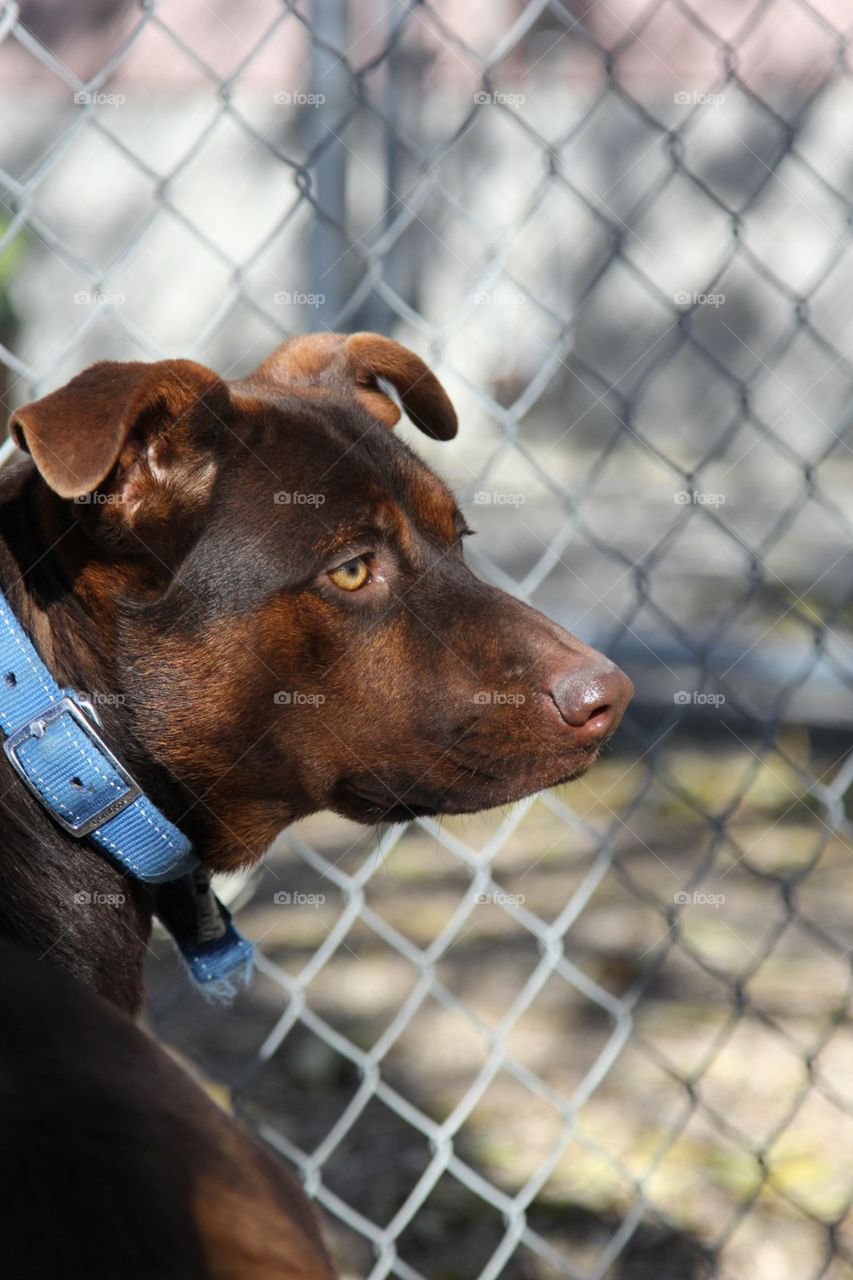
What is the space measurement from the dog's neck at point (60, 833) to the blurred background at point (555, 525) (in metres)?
0.39

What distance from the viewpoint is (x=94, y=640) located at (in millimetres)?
2104

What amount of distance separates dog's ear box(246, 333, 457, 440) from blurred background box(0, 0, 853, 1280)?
0.07 meters

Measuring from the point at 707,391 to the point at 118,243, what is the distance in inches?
87.3

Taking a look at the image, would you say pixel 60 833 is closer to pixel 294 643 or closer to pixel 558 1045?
pixel 294 643

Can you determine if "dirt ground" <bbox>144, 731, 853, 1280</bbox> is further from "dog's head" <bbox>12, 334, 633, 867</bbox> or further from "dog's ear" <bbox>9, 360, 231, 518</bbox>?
"dog's ear" <bbox>9, 360, 231, 518</bbox>

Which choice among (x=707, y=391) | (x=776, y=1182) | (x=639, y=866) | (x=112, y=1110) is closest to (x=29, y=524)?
(x=112, y=1110)

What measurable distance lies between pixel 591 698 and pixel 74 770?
792mm

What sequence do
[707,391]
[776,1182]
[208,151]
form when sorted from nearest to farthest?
[776,1182]
[208,151]
[707,391]

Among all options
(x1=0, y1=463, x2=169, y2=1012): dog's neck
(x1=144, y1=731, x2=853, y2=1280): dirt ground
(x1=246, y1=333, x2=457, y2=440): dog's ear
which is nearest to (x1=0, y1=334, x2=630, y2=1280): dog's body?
(x1=0, y1=463, x2=169, y2=1012): dog's neck

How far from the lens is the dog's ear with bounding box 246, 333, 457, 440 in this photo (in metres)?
2.52

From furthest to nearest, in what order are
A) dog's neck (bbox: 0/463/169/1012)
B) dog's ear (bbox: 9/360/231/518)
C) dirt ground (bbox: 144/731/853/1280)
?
dirt ground (bbox: 144/731/853/1280) < dog's neck (bbox: 0/463/169/1012) < dog's ear (bbox: 9/360/231/518)

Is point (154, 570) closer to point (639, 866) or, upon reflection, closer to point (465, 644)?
point (465, 644)

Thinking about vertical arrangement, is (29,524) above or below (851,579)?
below

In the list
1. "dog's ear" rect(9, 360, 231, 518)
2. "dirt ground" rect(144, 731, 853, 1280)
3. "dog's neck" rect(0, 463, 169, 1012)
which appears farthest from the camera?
"dirt ground" rect(144, 731, 853, 1280)
